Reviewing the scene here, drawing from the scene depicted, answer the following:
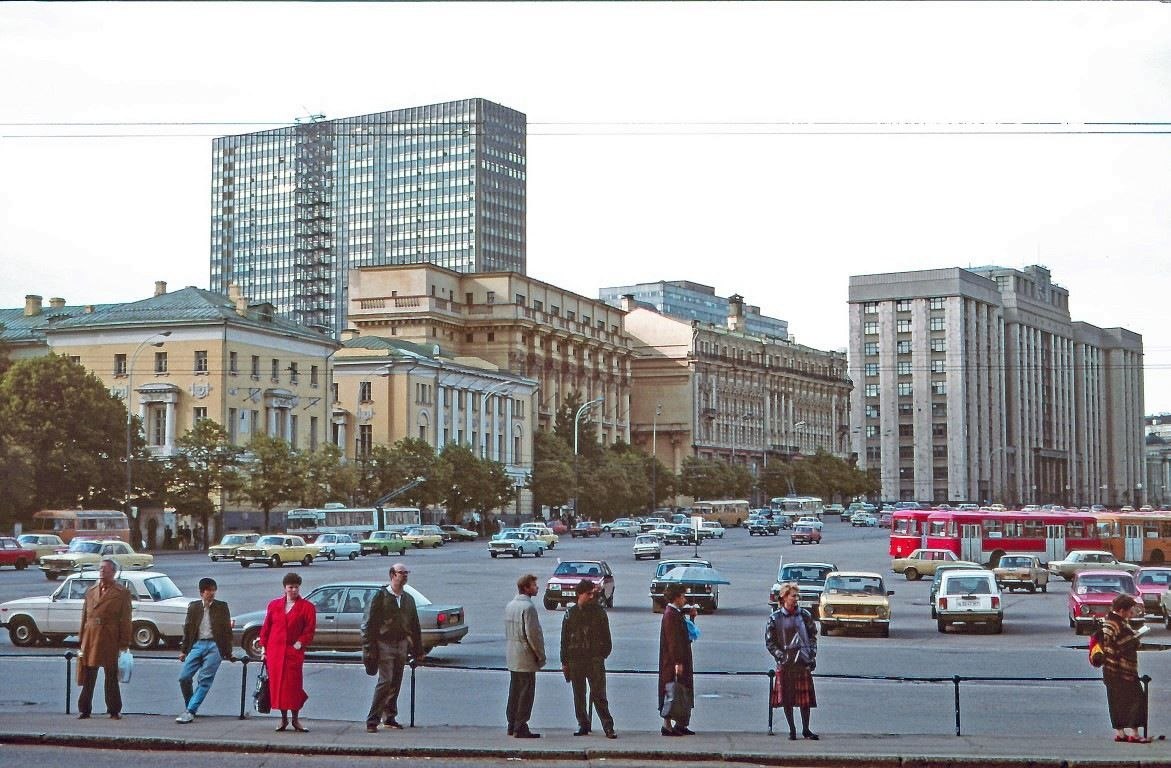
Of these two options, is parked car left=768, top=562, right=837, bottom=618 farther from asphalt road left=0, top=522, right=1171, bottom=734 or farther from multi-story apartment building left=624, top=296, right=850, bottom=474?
multi-story apartment building left=624, top=296, right=850, bottom=474

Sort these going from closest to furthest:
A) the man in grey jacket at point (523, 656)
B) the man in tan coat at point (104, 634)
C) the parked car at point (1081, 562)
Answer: the man in grey jacket at point (523, 656) → the man in tan coat at point (104, 634) → the parked car at point (1081, 562)

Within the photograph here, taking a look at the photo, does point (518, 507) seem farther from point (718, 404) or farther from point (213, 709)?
point (213, 709)

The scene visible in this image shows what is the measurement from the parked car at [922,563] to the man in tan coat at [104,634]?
144 ft

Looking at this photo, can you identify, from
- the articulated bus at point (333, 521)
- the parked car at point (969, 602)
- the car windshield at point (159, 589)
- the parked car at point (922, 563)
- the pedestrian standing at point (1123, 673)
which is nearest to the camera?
the pedestrian standing at point (1123, 673)

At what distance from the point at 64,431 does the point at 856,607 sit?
5486 cm

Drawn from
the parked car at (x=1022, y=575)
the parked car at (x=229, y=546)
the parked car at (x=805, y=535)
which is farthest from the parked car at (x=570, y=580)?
the parked car at (x=805, y=535)

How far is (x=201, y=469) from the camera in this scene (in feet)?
259

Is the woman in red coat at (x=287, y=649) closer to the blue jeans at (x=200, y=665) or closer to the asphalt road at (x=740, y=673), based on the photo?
the blue jeans at (x=200, y=665)

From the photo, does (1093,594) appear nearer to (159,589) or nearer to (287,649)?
(159,589)

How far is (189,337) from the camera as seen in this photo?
90062 mm

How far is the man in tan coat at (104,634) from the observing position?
1542 cm

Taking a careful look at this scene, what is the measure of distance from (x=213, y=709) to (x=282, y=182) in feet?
583

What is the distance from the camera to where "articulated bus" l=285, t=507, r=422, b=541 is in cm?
7972

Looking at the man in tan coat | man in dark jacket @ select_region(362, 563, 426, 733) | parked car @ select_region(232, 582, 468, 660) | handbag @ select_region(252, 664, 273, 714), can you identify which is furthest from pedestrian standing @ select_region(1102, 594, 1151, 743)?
parked car @ select_region(232, 582, 468, 660)
